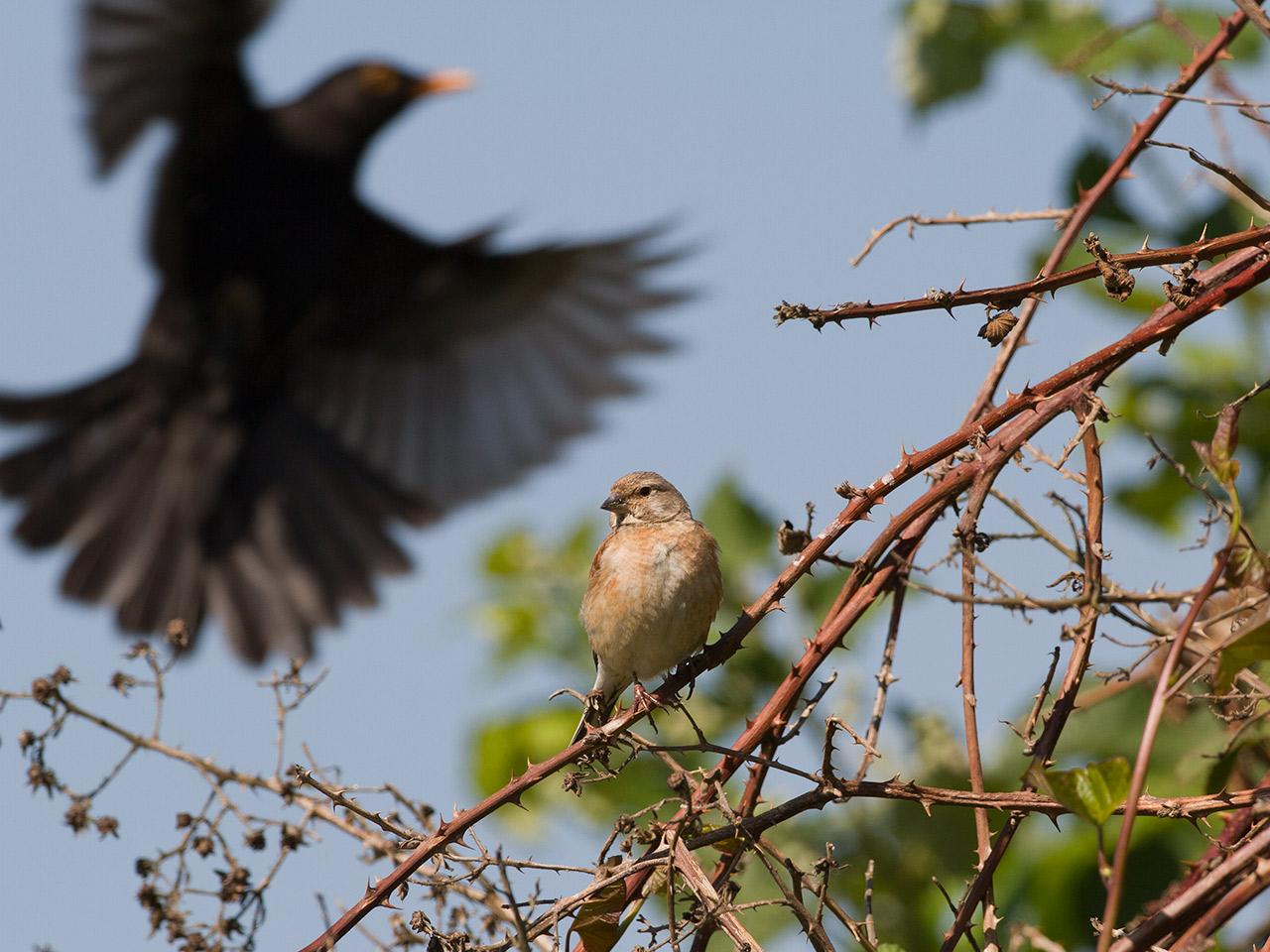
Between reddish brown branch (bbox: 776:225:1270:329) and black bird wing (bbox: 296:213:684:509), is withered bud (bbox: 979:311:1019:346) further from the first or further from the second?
black bird wing (bbox: 296:213:684:509)

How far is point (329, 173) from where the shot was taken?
8.69 meters

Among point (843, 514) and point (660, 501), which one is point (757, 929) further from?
point (843, 514)

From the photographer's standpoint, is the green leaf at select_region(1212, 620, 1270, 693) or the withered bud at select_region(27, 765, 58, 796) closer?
the green leaf at select_region(1212, 620, 1270, 693)

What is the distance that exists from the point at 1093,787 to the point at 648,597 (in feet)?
6.92

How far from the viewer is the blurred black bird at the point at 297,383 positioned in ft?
27.5

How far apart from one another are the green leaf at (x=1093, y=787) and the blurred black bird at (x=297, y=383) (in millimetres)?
6748

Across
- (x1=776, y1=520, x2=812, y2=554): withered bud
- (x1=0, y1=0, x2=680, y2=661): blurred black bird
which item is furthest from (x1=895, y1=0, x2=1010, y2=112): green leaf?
(x1=0, y1=0, x2=680, y2=661): blurred black bird

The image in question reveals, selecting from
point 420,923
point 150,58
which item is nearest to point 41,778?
point 420,923

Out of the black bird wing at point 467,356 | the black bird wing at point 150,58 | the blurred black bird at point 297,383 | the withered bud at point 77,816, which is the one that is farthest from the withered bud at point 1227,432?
the black bird wing at point 467,356

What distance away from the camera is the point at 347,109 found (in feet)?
28.3

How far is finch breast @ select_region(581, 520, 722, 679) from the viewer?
386 cm

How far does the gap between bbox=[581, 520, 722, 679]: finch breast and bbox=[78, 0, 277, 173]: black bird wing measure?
14.6ft

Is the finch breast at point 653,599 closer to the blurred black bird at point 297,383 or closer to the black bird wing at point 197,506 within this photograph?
the blurred black bird at point 297,383

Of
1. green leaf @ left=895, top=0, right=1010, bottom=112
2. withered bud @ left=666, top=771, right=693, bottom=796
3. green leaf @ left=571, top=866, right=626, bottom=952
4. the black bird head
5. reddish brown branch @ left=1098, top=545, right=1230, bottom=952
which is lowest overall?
reddish brown branch @ left=1098, top=545, right=1230, bottom=952
